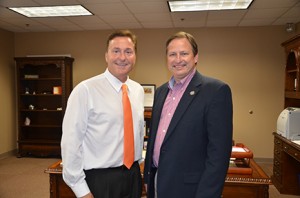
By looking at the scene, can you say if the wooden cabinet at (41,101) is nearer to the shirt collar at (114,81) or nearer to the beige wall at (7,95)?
the beige wall at (7,95)

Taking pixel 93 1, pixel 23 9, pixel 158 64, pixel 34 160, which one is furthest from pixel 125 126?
pixel 34 160

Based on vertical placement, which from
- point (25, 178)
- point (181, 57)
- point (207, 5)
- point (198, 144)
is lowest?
point (25, 178)

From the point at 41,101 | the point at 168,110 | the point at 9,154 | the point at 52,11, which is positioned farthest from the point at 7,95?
the point at 168,110

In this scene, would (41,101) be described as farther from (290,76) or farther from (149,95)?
(290,76)

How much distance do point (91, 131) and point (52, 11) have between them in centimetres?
328

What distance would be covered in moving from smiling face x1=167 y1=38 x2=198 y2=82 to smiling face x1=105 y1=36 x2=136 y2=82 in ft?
0.82

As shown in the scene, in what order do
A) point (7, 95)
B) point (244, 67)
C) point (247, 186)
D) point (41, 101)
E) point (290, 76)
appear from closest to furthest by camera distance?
point (247, 186), point (290, 76), point (244, 67), point (7, 95), point (41, 101)

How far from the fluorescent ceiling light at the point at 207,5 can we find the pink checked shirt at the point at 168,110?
244cm

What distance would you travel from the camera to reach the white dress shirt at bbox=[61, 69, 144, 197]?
1.39 m

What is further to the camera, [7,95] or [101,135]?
[7,95]

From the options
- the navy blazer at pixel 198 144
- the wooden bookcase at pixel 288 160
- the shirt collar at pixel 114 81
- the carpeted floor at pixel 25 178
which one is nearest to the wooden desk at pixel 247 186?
the navy blazer at pixel 198 144

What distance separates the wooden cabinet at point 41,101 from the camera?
5.21m

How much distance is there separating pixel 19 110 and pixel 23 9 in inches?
87.2

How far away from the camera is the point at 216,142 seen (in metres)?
1.28
